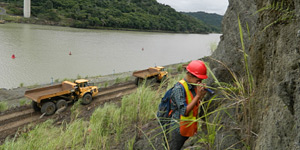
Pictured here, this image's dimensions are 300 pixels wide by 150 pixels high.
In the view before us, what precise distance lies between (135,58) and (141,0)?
11385 cm

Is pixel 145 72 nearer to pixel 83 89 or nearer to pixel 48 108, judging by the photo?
pixel 83 89

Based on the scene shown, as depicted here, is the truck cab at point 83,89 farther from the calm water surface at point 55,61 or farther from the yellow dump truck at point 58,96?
the calm water surface at point 55,61

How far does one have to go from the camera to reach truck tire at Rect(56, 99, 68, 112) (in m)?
9.61

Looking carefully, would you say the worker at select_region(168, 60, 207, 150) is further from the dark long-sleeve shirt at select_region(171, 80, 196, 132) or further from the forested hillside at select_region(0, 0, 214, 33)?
the forested hillside at select_region(0, 0, 214, 33)

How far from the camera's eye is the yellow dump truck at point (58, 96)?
364 inches

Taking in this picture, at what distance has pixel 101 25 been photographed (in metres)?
63.0

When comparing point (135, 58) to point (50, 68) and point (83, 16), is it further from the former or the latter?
point (83, 16)

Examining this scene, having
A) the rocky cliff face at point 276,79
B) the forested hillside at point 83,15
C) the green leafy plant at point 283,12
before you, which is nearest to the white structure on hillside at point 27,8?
the forested hillside at point 83,15

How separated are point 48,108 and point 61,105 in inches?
22.8

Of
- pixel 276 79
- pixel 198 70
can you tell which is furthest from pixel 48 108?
pixel 276 79

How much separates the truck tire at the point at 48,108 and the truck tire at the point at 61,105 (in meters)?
0.19

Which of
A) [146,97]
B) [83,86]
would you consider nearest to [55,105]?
[83,86]

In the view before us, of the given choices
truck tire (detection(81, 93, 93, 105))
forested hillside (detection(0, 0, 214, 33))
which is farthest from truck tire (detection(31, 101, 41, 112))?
forested hillside (detection(0, 0, 214, 33))

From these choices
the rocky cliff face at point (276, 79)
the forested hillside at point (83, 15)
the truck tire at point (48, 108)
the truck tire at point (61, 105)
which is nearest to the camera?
the rocky cliff face at point (276, 79)
